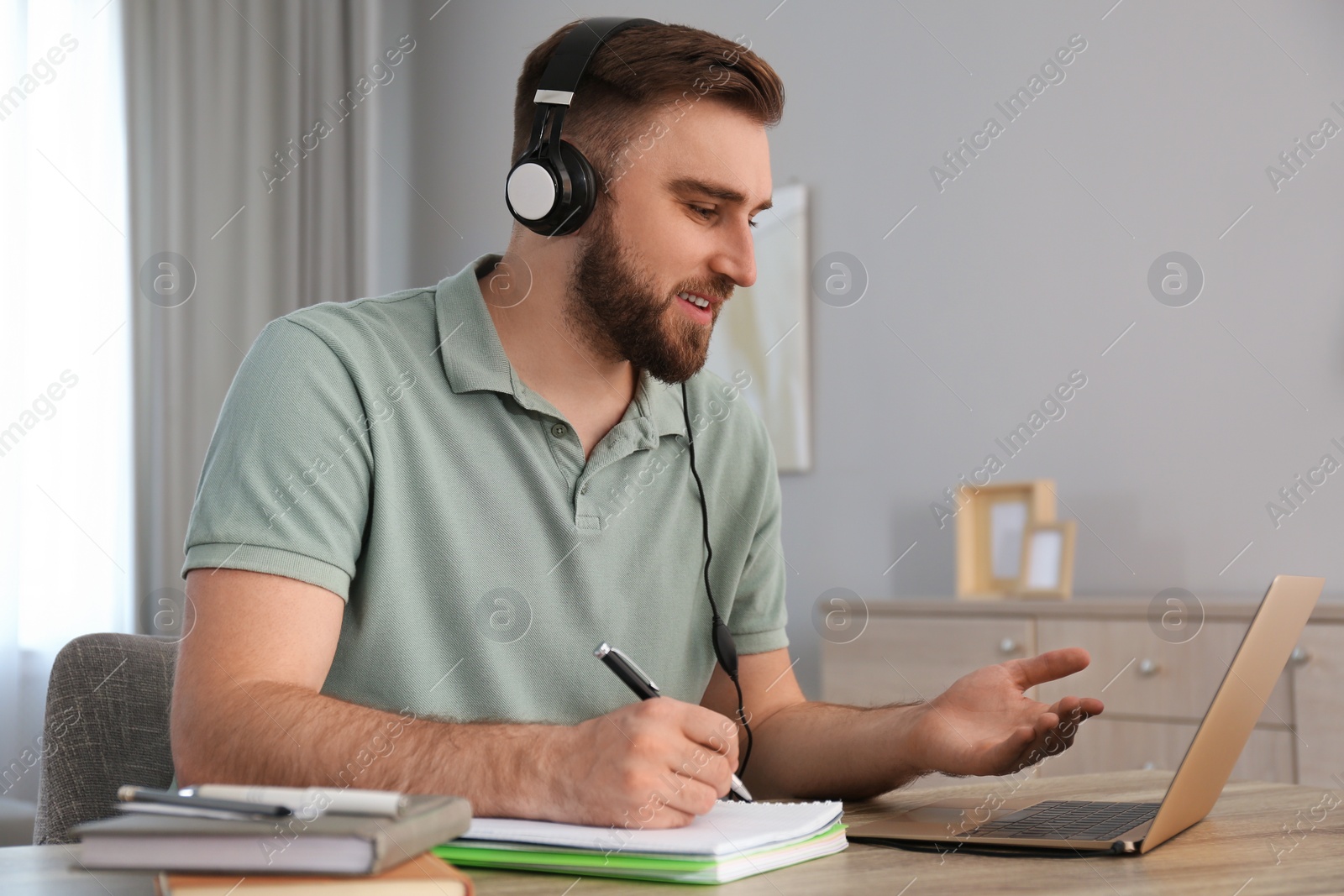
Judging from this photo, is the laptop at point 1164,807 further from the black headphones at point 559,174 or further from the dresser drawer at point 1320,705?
the dresser drawer at point 1320,705

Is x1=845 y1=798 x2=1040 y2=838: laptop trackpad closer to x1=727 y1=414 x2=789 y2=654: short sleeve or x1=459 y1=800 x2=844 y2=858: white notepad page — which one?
x1=459 y1=800 x2=844 y2=858: white notepad page

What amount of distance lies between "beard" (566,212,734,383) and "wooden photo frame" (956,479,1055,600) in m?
1.54

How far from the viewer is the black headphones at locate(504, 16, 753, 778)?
1.29 meters

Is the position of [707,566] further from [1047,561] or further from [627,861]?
[1047,561]

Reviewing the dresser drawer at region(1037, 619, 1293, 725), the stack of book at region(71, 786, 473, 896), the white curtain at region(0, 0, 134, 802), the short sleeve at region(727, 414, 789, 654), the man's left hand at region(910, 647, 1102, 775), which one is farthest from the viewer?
the white curtain at region(0, 0, 134, 802)

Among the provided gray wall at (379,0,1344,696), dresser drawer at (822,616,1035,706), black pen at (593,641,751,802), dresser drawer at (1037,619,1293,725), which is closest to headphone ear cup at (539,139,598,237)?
black pen at (593,641,751,802)

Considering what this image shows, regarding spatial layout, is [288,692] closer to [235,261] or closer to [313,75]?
[235,261]

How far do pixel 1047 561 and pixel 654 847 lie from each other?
2063mm

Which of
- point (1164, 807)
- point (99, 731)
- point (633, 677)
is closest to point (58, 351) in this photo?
point (99, 731)

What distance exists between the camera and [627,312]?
1.33 meters

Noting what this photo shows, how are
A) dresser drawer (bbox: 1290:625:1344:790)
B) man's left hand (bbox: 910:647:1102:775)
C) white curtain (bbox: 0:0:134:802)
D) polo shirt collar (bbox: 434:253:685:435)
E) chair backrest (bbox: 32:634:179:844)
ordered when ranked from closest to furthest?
man's left hand (bbox: 910:647:1102:775)
chair backrest (bbox: 32:634:179:844)
polo shirt collar (bbox: 434:253:685:435)
dresser drawer (bbox: 1290:625:1344:790)
white curtain (bbox: 0:0:134:802)

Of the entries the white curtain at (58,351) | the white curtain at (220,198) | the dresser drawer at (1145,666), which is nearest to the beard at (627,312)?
the dresser drawer at (1145,666)

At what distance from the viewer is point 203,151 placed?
3914mm

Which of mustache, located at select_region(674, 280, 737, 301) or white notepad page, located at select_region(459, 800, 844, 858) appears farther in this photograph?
mustache, located at select_region(674, 280, 737, 301)
